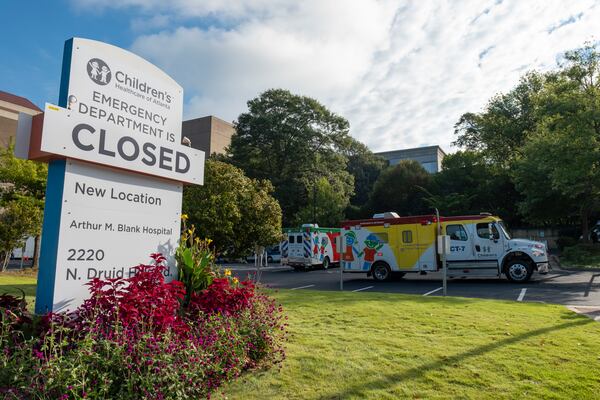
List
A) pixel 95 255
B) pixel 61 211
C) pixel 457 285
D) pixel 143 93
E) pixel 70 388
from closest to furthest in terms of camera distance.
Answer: pixel 70 388 → pixel 61 211 → pixel 95 255 → pixel 143 93 → pixel 457 285

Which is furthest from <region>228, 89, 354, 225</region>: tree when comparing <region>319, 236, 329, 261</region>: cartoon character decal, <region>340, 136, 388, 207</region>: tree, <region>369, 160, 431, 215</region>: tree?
<region>319, 236, 329, 261</region>: cartoon character decal

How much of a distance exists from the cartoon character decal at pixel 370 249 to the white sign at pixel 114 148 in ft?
44.6

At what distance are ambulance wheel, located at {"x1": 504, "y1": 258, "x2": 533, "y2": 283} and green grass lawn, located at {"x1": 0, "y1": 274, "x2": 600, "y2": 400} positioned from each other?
8.13m

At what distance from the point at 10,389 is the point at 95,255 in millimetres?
1776

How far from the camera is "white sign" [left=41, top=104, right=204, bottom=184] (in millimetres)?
4062

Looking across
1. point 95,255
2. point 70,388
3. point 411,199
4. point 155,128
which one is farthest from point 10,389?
point 411,199

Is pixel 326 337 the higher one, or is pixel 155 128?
pixel 155 128

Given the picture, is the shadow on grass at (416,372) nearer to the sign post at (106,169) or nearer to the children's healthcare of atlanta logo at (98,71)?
the sign post at (106,169)

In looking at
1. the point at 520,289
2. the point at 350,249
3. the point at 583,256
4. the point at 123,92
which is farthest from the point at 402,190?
the point at 123,92

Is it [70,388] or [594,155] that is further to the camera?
[594,155]

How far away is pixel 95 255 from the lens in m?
4.42

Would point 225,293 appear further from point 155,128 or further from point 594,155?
point 594,155

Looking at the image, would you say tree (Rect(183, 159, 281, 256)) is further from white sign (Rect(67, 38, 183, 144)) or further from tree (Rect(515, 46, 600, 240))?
tree (Rect(515, 46, 600, 240))

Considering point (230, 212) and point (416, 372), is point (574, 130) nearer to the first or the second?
point (230, 212)
